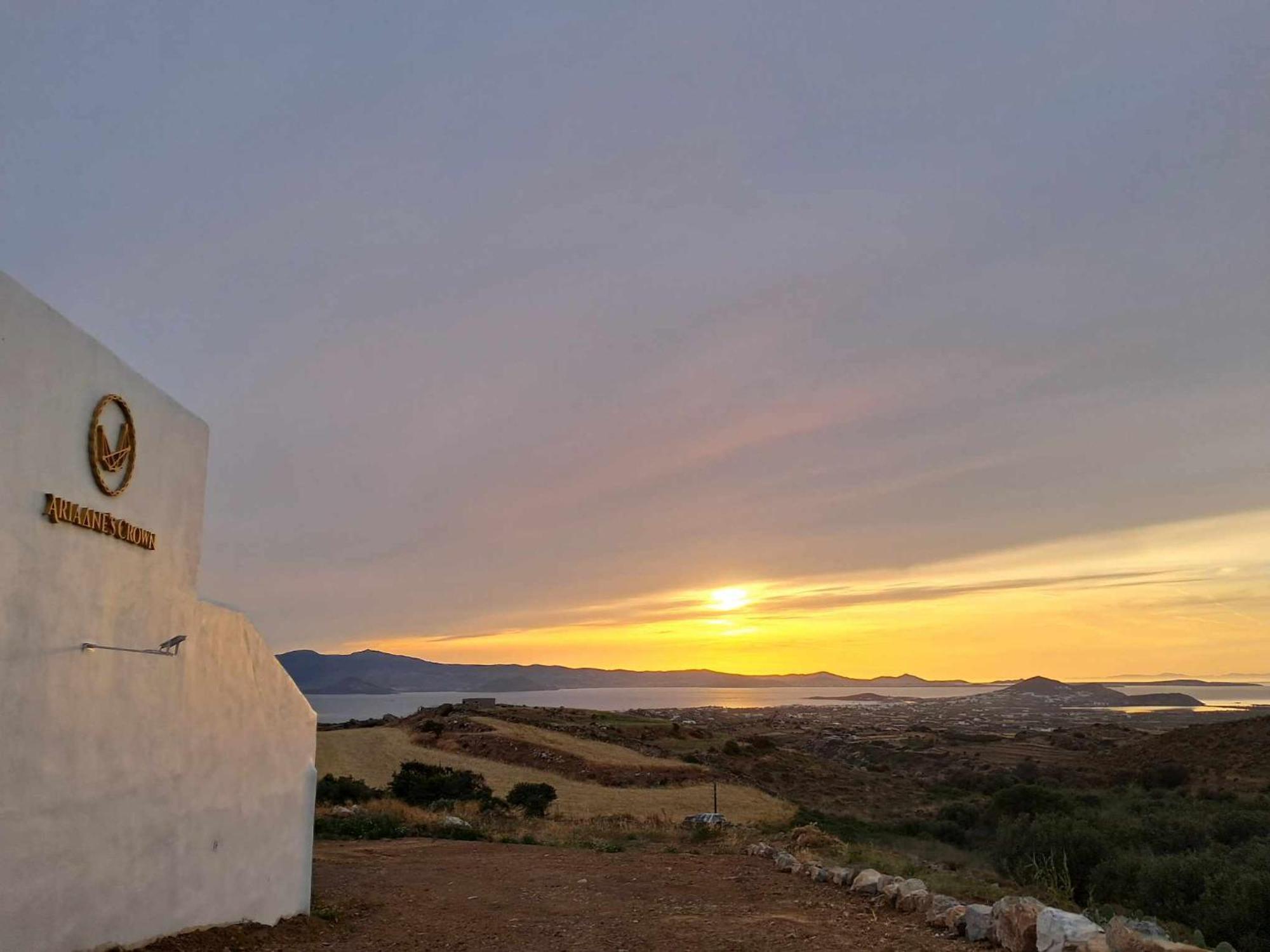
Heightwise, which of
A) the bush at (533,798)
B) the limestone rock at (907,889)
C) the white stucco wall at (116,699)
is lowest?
the bush at (533,798)

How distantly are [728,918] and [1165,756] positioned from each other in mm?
44560

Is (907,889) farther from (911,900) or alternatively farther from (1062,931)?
(1062,931)

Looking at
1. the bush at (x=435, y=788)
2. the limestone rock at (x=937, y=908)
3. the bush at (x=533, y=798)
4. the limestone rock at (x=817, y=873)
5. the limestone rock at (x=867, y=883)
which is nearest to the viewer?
the limestone rock at (x=937, y=908)

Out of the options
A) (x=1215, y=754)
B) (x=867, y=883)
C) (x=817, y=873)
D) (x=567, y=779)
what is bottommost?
(x=1215, y=754)

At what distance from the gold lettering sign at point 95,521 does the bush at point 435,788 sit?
22754mm

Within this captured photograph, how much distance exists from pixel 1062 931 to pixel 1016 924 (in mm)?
821

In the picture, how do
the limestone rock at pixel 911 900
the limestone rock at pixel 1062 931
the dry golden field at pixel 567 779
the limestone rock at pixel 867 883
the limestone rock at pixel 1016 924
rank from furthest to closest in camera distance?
the dry golden field at pixel 567 779 < the limestone rock at pixel 867 883 < the limestone rock at pixel 911 900 < the limestone rock at pixel 1016 924 < the limestone rock at pixel 1062 931

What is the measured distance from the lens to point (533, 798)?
3061 cm

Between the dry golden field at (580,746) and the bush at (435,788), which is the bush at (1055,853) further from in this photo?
the dry golden field at (580,746)

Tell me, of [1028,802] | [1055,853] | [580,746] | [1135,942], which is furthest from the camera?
[580,746]

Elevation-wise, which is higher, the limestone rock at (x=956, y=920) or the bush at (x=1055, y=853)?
the limestone rock at (x=956, y=920)

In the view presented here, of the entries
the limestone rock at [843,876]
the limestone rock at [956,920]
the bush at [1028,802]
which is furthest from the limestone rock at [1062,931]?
the bush at [1028,802]

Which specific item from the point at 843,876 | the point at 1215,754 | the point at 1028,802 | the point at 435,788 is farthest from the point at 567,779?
the point at 1215,754

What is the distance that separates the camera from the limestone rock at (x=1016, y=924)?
8.95 m
